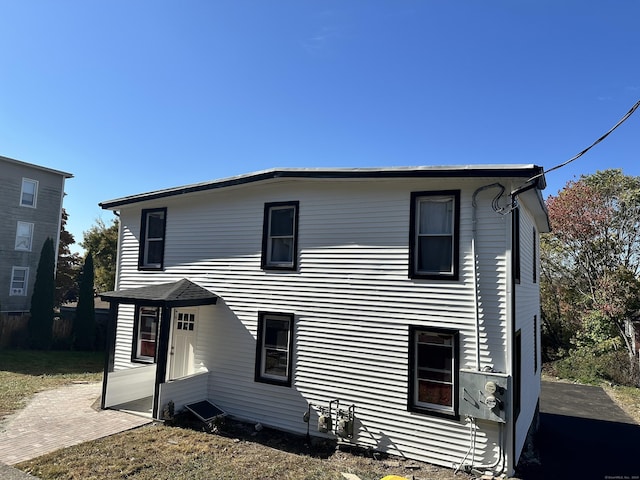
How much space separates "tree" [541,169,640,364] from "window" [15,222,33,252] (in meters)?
27.6

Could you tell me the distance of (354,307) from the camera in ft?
27.4

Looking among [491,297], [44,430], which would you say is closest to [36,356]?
[44,430]

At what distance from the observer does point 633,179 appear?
17734 millimetres

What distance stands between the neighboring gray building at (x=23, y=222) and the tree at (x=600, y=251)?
89.4 feet

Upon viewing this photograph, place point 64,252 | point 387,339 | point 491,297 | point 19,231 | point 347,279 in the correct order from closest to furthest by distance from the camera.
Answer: point 491,297 → point 387,339 → point 347,279 → point 19,231 → point 64,252

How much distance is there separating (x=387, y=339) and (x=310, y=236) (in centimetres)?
276

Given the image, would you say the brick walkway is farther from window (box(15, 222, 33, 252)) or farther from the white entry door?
window (box(15, 222, 33, 252))

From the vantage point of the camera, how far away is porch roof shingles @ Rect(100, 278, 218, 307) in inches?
356

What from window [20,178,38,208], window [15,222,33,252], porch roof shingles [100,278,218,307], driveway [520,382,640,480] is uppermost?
window [20,178,38,208]

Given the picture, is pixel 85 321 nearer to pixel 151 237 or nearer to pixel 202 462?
pixel 151 237

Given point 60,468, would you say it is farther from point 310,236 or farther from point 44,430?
point 310,236

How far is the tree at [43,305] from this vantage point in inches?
792

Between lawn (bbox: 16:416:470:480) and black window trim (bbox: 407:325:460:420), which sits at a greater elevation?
black window trim (bbox: 407:325:460:420)

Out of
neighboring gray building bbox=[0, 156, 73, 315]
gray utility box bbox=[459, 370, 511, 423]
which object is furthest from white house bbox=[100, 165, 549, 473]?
neighboring gray building bbox=[0, 156, 73, 315]
